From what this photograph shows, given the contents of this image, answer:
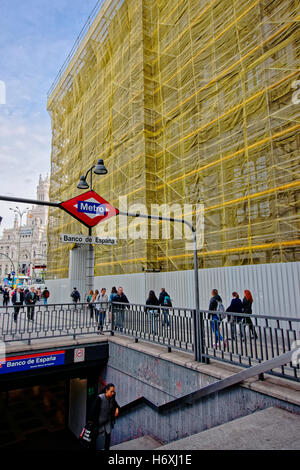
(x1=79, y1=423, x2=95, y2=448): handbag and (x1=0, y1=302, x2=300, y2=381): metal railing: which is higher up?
(x1=0, y1=302, x2=300, y2=381): metal railing

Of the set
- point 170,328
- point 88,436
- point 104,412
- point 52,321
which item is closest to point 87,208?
point 170,328

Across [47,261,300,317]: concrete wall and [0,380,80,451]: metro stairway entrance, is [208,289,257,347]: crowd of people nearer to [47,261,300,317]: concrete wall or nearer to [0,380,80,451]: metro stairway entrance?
[47,261,300,317]: concrete wall

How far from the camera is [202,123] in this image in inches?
585

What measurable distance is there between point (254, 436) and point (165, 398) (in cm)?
351

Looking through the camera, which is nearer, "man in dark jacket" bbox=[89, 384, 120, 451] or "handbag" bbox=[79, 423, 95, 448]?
"handbag" bbox=[79, 423, 95, 448]

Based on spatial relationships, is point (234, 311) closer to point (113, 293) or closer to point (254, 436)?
point (254, 436)

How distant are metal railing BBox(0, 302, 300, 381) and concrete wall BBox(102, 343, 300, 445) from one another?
1.64 feet

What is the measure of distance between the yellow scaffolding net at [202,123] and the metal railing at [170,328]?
435cm

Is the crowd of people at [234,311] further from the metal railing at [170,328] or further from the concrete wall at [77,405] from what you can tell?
the concrete wall at [77,405]

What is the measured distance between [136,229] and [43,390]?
989 centimetres

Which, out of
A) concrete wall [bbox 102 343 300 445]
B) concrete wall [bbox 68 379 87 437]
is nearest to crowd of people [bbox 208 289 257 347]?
concrete wall [bbox 102 343 300 445]

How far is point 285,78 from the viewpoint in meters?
11.3

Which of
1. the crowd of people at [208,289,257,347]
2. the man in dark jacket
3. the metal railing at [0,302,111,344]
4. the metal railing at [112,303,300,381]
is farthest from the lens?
the metal railing at [0,302,111,344]

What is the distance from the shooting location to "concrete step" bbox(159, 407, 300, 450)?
3.43 meters
